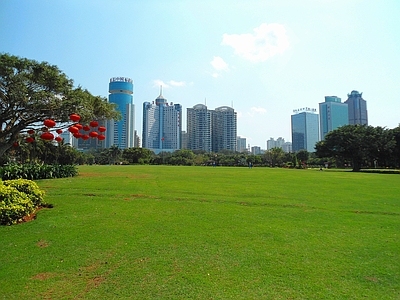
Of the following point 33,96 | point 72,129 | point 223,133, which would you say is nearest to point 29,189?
point 72,129

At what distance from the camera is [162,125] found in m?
95.5

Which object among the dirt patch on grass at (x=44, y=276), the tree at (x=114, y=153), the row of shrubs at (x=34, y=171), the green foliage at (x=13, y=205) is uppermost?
the tree at (x=114, y=153)

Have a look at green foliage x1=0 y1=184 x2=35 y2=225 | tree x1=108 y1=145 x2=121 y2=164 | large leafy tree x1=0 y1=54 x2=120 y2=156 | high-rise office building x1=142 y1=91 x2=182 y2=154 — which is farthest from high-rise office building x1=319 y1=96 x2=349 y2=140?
green foliage x1=0 y1=184 x2=35 y2=225

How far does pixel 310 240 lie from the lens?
217 inches

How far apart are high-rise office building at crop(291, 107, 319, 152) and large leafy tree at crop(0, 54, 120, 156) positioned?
9285cm

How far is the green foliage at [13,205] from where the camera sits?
6.64 m

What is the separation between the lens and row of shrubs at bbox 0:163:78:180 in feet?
51.2

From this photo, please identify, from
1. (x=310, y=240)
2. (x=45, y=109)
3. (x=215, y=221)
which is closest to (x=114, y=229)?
(x=215, y=221)

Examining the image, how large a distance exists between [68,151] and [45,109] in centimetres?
4126

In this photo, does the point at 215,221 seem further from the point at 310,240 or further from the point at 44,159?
the point at 44,159

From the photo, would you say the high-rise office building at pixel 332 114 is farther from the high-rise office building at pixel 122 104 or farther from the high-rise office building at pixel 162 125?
the high-rise office building at pixel 122 104

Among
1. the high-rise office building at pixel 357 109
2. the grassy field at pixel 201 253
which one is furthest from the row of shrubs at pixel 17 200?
the high-rise office building at pixel 357 109

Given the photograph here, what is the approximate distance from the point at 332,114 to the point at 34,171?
8414cm

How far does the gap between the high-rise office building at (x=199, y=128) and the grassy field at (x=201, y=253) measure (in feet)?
287
